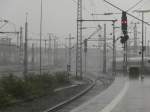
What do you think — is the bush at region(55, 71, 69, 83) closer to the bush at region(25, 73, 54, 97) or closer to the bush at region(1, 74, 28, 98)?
the bush at region(25, 73, 54, 97)

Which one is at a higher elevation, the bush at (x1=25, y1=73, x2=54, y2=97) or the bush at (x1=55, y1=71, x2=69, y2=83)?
the bush at (x1=25, y1=73, x2=54, y2=97)

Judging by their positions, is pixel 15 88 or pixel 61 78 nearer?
pixel 15 88

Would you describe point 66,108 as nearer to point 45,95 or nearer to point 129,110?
point 129,110

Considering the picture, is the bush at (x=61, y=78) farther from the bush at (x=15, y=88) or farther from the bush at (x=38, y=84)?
the bush at (x=15, y=88)

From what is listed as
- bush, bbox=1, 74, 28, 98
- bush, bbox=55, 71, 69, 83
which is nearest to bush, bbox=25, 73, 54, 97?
bush, bbox=1, 74, 28, 98

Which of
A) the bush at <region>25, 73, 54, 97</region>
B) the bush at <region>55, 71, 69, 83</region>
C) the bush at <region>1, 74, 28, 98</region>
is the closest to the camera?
the bush at <region>1, 74, 28, 98</region>

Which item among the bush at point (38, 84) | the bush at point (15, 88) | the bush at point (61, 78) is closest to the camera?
the bush at point (15, 88)

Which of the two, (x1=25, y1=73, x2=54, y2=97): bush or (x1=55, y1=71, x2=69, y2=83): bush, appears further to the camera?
(x1=55, y1=71, x2=69, y2=83): bush

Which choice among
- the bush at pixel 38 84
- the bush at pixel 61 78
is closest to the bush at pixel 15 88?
the bush at pixel 38 84

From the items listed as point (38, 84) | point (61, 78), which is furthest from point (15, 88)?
point (61, 78)

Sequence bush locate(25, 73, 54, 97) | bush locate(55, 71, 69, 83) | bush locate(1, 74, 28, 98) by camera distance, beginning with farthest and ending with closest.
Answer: bush locate(55, 71, 69, 83)
bush locate(25, 73, 54, 97)
bush locate(1, 74, 28, 98)

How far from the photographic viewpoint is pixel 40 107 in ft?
68.2

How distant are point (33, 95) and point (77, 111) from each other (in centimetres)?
736

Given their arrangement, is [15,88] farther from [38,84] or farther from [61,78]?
[61,78]
